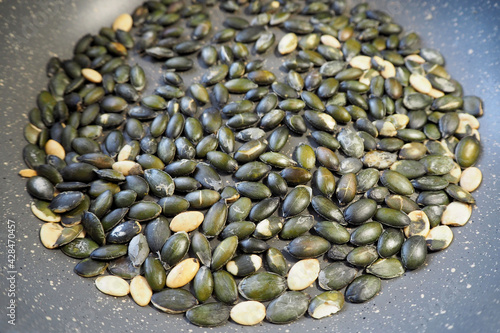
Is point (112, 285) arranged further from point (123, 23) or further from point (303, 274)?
point (123, 23)

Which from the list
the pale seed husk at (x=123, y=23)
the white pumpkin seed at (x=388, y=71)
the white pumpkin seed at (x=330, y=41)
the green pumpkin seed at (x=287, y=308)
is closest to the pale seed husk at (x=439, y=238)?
the green pumpkin seed at (x=287, y=308)

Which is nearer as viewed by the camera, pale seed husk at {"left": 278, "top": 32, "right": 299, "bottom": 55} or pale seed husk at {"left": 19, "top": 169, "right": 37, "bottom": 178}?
pale seed husk at {"left": 19, "top": 169, "right": 37, "bottom": 178}

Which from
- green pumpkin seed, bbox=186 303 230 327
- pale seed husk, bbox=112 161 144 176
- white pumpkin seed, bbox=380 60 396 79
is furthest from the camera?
white pumpkin seed, bbox=380 60 396 79

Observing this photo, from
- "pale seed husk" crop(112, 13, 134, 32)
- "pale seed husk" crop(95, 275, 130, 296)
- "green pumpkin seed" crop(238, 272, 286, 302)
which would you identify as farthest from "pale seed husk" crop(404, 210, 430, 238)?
"pale seed husk" crop(112, 13, 134, 32)

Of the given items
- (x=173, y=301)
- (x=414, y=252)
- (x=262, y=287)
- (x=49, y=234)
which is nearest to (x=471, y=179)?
(x=414, y=252)

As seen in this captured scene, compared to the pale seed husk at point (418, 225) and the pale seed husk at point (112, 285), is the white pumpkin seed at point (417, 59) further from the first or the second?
the pale seed husk at point (112, 285)

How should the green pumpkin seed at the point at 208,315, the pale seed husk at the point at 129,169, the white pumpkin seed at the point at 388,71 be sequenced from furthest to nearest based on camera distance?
1. the white pumpkin seed at the point at 388,71
2. the pale seed husk at the point at 129,169
3. the green pumpkin seed at the point at 208,315

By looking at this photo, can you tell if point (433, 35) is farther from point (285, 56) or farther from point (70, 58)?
point (70, 58)

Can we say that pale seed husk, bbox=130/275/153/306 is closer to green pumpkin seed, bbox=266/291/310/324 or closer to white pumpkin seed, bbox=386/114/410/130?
green pumpkin seed, bbox=266/291/310/324
